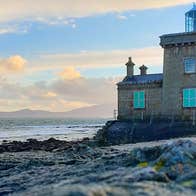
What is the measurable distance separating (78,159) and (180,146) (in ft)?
17.4

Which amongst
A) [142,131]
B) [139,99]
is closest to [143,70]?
[139,99]

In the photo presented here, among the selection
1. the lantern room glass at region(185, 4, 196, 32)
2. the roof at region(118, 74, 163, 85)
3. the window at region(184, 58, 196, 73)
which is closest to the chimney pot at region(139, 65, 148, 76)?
the roof at region(118, 74, 163, 85)

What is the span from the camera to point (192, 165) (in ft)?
27.2

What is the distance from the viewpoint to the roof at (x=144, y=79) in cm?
3090

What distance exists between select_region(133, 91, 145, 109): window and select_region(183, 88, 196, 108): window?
313 centimetres

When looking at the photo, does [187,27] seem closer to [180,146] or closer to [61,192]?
[180,146]

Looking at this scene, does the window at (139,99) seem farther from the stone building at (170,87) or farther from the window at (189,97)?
the window at (189,97)

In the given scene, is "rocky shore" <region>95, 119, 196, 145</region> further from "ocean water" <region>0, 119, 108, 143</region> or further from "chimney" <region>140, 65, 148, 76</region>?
"ocean water" <region>0, 119, 108, 143</region>

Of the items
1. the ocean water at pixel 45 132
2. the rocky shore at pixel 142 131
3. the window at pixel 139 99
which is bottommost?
the ocean water at pixel 45 132

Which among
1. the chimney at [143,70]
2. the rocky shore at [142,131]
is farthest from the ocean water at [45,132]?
the rocky shore at [142,131]

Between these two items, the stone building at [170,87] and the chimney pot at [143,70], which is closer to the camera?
the stone building at [170,87]

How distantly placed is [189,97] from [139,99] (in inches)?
147

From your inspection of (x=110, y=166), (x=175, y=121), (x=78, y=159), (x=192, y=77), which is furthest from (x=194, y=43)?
(x=110, y=166)

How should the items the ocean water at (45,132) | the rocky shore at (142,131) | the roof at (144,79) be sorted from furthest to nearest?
the ocean water at (45,132) → the roof at (144,79) → the rocky shore at (142,131)
